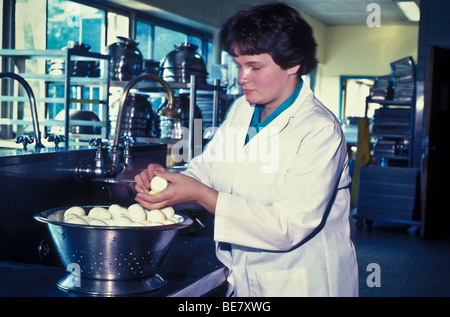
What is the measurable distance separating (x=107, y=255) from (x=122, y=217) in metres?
0.13

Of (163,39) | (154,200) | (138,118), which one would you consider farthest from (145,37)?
(154,200)

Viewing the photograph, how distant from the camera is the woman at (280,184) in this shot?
1.38 meters

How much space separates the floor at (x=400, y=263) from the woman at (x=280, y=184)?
8.96 ft

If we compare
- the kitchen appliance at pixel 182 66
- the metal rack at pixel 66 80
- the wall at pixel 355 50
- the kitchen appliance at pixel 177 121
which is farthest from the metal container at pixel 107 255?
the wall at pixel 355 50

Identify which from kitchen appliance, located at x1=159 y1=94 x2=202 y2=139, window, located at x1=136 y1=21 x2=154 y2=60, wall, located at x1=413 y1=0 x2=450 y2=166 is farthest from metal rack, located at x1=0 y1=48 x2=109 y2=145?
wall, located at x1=413 y1=0 x2=450 y2=166

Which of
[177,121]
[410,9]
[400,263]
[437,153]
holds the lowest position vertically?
[400,263]

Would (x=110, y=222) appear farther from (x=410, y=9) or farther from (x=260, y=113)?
(x=410, y=9)

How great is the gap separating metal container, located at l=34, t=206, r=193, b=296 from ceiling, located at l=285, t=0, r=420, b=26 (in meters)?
9.20

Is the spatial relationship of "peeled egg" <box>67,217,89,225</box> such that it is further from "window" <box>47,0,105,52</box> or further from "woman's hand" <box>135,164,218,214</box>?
"window" <box>47,0,105,52</box>

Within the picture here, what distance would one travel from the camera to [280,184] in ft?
4.94

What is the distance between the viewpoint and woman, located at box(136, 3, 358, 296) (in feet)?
4.53

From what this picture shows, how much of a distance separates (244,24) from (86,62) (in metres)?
3.57
